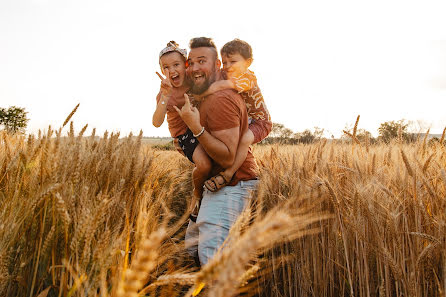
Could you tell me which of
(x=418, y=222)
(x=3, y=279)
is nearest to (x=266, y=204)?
(x=418, y=222)

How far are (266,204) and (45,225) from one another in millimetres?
1403

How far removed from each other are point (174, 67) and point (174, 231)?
1421mm

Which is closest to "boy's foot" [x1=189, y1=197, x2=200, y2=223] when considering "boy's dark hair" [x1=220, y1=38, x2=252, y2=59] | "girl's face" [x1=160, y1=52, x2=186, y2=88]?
"girl's face" [x1=160, y1=52, x2=186, y2=88]

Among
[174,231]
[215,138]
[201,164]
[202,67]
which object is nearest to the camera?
[174,231]

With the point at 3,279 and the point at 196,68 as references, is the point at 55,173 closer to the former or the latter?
the point at 3,279

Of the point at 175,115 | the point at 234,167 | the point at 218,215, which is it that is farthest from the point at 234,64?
the point at 218,215

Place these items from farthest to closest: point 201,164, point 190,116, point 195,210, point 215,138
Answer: point 195,210, point 201,164, point 215,138, point 190,116

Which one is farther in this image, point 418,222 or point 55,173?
point 418,222

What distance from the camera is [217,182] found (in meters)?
2.15

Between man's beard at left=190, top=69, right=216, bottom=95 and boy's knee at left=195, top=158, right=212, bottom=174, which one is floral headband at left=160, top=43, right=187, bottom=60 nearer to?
man's beard at left=190, top=69, right=216, bottom=95

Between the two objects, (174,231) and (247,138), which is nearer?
(174,231)

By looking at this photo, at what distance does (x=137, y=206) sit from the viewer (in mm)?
1884

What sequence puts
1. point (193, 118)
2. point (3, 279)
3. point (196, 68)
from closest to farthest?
point (3, 279) < point (193, 118) < point (196, 68)

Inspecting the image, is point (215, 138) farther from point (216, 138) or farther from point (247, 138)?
point (247, 138)
